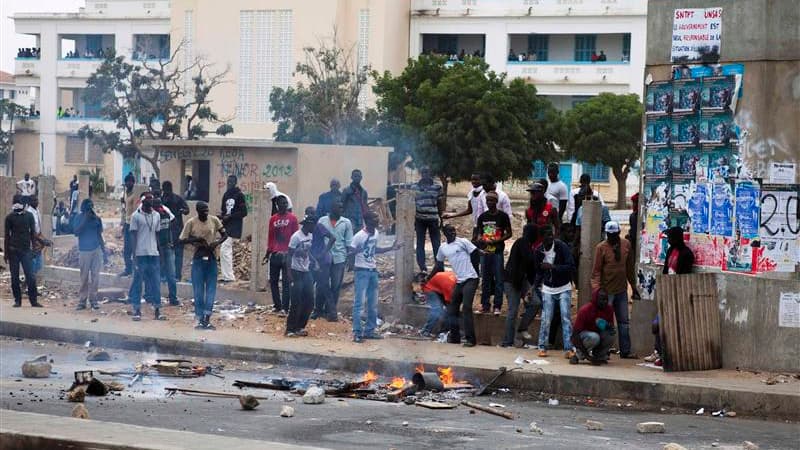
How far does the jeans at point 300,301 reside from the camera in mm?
16469

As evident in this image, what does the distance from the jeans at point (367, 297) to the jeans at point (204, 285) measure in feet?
7.21

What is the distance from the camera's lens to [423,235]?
62.1 feet

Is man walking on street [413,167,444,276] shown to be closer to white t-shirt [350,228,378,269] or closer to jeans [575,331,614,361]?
white t-shirt [350,228,378,269]

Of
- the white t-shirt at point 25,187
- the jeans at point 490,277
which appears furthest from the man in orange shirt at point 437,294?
the white t-shirt at point 25,187

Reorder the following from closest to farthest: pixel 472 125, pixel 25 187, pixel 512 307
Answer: pixel 512 307 → pixel 25 187 → pixel 472 125

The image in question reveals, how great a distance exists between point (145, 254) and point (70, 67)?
2196 inches

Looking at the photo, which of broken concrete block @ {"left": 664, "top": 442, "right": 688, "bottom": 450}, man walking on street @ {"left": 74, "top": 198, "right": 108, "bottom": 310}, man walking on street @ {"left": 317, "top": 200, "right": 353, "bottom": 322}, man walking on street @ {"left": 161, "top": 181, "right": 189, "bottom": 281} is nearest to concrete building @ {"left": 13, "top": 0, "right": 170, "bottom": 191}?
man walking on street @ {"left": 161, "top": 181, "right": 189, "bottom": 281}

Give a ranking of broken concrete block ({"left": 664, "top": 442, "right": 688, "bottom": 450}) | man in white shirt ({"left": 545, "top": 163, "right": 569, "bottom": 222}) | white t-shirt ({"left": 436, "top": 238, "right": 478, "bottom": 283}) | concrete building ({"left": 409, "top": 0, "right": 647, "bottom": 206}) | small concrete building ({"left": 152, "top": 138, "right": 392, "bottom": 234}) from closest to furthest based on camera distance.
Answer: broken concrete block ({"left": 664, "top": 442, "right": 688, "bottom": 450}) < white t-shirt ({"left": 436, "top": 238, "right": 478, "bottom": 283}) < man in white shirt ({"left": 545, "top": 163, "right": 569, "bottom": 222}) < small concrete building ({"left": 152, "top": 138, "right": 392, "bottom": 234}) < concrete building ({"left": 409, "top": 0, "right": 647, "bottom": 206})

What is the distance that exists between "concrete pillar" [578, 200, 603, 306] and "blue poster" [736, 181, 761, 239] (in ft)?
6.27

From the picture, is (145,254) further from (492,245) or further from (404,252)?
(492,245)

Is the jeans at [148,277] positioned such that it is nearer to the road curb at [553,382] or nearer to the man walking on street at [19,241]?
the road curb at [553,382]

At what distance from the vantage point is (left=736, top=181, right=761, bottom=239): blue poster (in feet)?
46.2

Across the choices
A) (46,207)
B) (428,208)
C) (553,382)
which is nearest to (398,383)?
(553,382)

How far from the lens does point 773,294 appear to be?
14000 mm
